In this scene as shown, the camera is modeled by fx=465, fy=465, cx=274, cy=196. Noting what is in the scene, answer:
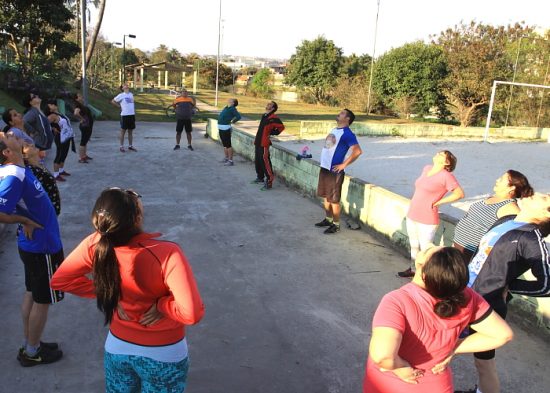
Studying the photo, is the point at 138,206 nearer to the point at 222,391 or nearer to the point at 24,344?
the point at 222,391

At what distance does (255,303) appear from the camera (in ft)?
14.6

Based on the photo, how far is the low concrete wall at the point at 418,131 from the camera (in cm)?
2006

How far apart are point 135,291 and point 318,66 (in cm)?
4396

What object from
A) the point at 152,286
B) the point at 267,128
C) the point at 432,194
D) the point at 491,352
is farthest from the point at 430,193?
the point at 267,128

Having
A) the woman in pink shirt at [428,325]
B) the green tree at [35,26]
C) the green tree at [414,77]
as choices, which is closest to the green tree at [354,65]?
the green tree at [414,77]

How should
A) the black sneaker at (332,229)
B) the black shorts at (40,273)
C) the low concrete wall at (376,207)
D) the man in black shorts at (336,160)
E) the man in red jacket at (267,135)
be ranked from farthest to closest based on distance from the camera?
the man in red jacket at (267,135) → the black sneaker at (332,229) → the man in black shorts at (336,160) → the low concrete wall at (376,207) → the black shorts at (40,273)

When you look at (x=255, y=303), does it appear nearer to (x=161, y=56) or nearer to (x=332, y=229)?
(x=332, y=229)

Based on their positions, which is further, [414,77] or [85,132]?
[414,77]

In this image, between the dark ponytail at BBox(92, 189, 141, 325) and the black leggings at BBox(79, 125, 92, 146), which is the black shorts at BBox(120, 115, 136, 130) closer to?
the black leggings at BBox(79, 125, 92, 146)

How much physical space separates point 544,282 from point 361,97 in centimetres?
3669

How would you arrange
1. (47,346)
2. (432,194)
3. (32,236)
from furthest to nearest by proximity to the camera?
(432,194)
(47,346)
(32,236)

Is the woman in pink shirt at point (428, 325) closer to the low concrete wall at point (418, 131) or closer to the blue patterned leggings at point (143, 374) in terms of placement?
the blue patterned leggings at point (143, 374)

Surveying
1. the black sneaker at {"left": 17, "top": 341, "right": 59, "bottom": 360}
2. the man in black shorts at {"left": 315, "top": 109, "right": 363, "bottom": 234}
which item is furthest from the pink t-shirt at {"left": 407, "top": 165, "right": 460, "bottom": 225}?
the black sneaker at {"left": 17, "top": 341, "right": 59, "bottom": 360}

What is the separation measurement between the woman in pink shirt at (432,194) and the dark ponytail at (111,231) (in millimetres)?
3565
